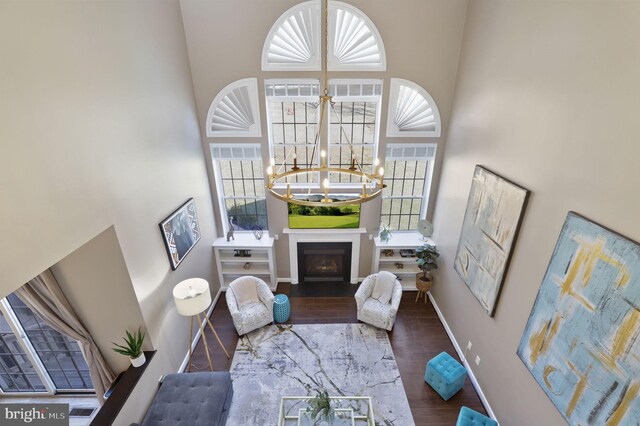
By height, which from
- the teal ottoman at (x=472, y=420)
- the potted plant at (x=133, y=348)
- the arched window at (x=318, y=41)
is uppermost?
the arched window at (x=318, y=41)

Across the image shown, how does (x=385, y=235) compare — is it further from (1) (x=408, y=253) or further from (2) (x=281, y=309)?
(2) (x=281, y=309)

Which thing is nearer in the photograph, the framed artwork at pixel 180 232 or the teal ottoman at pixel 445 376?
the teal ottoman at pixel 445 376

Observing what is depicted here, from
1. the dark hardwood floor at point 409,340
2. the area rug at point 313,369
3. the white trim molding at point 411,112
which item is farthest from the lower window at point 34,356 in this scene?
the white trim molding at point 411,112

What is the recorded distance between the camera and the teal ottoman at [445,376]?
4.28m

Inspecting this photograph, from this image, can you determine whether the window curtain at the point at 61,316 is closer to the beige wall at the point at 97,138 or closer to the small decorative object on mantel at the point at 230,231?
the beige wall at the point at 97,138

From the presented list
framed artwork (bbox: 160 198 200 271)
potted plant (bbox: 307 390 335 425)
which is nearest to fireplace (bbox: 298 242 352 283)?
framed artwork (bbox: 160 198 200 271)

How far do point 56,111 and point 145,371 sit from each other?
3110mm

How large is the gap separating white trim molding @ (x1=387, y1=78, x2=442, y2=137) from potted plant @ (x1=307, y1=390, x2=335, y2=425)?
14.5 ft

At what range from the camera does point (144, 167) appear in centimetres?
391

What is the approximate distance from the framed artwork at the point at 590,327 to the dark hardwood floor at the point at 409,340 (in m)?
1.65

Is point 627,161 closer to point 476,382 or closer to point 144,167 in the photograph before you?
point 476,382

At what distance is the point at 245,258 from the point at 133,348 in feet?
9.80

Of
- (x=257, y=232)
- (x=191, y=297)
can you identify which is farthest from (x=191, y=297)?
(x=257, y=232)

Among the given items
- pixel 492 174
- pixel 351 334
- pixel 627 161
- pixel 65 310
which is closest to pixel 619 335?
pixel 627 161
